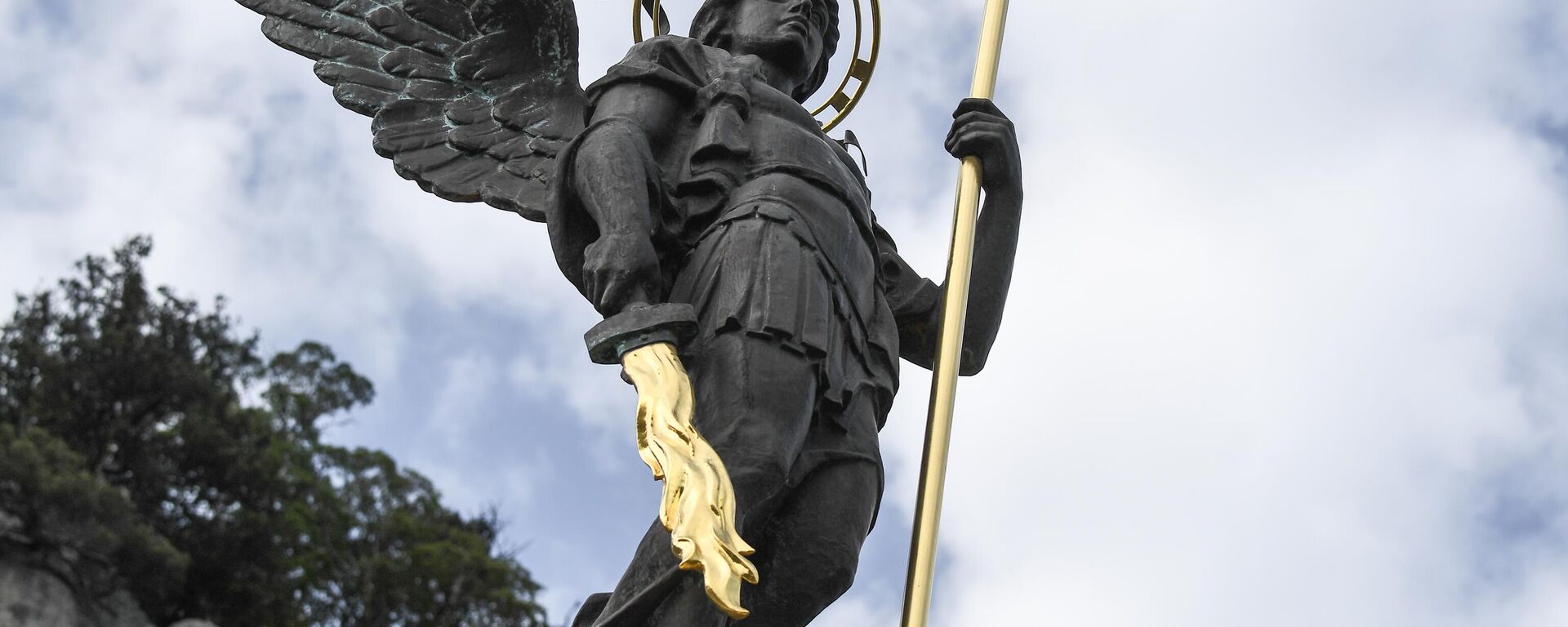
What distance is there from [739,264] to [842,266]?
1.09 feet

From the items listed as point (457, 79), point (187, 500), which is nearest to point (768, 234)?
point (457, 79)

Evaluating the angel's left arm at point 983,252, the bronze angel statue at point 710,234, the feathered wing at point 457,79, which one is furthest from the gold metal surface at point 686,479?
the feathered wing at point 457,79

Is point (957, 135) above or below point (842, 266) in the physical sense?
above

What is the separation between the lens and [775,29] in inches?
224

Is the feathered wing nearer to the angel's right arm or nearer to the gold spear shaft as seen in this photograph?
the angel's right arm

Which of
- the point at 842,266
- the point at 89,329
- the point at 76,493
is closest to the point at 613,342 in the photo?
the point at 842,266

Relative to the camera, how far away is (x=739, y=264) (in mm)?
4523

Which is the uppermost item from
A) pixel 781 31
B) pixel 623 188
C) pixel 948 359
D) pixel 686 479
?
pixel 781 31

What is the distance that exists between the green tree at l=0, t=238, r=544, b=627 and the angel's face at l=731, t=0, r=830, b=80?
2949cm

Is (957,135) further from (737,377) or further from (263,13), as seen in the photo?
(263,13)

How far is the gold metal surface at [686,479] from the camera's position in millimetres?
3676

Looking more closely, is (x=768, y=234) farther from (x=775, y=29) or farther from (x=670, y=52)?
(x=775, y=29)

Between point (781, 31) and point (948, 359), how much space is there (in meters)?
1.42

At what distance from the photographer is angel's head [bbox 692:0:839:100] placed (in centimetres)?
566
